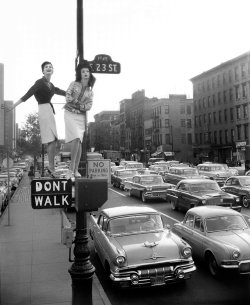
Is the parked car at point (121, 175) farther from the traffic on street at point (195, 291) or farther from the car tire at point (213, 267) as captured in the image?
the car tire at point (213, 267)

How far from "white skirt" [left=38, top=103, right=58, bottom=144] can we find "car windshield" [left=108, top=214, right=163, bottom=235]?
5.76 metres

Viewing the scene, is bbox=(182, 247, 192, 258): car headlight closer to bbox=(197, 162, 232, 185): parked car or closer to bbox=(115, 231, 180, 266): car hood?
bbox=(115, 231, 180, 266): car hood

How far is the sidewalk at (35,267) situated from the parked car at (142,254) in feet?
2.26

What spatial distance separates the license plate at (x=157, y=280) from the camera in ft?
28.4

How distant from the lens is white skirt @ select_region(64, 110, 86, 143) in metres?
4.95

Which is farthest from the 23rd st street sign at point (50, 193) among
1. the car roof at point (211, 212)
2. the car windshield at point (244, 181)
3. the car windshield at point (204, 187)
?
the car windshield at point (244, 181)

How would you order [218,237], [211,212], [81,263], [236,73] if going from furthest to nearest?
[236,73]
[211,212]
[218,237]
[81,263]

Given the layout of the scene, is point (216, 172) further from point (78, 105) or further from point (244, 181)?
point (78, 105)

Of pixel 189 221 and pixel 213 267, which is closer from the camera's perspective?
pixel 213 267

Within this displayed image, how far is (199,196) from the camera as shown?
18484mm

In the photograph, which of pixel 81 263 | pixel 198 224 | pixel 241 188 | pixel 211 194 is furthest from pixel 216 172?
pixel 81 263

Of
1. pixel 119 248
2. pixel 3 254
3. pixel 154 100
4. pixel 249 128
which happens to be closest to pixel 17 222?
pixel 3 254

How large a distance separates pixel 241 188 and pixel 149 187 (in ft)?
18.4

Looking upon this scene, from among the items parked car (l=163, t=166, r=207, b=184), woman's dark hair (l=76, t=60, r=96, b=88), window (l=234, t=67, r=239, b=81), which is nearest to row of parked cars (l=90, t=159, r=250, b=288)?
woman's dark hair (l=76, t=60, r=96, b=88)
